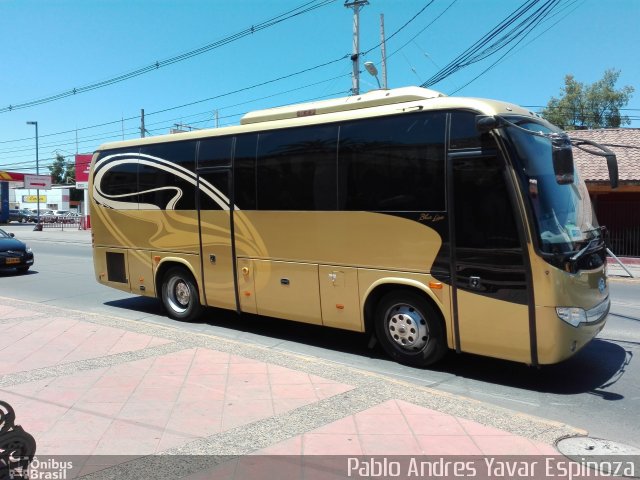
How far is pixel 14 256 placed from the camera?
15312 mm

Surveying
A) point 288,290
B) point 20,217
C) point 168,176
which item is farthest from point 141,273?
point 20,217

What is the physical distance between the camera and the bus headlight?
5.16 metres

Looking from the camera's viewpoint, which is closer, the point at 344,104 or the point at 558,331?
the point at 558,331

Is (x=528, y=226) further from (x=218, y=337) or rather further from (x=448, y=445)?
(x=218, y=337)

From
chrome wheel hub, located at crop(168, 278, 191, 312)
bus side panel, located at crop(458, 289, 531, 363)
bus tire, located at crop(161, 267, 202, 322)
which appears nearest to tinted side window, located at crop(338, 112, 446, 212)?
bus side panel, located at crop(458, 289, 531, 363)

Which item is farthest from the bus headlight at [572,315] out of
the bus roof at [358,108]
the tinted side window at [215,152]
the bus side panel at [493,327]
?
the tinted side window at [215,152]

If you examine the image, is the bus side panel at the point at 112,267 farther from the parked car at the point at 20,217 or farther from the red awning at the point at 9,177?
the parked car at the point at 20,217

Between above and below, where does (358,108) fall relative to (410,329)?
above

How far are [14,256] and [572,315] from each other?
1516 centimetres

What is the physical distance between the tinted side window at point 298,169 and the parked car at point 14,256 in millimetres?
11162

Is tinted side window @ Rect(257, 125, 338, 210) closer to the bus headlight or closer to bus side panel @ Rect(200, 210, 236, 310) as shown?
bus side panel @ Rect(200, 210, 236, 310)

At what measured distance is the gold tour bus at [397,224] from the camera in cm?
529

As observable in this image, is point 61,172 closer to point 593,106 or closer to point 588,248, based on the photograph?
point 593,106

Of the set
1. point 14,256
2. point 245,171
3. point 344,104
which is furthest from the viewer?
point 14,256
